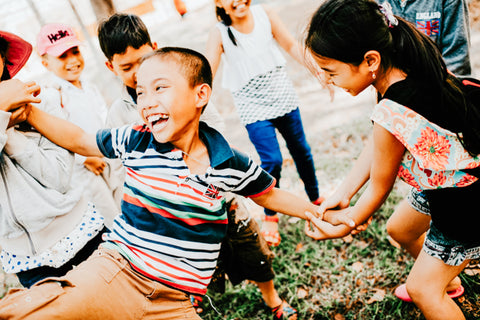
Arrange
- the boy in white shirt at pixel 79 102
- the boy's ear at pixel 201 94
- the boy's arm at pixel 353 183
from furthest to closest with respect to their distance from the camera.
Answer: the boy in white shirt at pixel 79 102
the boy's arm at pixel 353 183
the boy's ear at pixel 201 94

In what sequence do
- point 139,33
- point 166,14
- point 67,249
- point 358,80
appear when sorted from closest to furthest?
point 358,80
point 67,249
point 139,33
point 166,14

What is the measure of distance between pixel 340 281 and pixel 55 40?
341 cm

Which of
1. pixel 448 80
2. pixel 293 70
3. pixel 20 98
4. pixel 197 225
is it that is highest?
pixel 20 98

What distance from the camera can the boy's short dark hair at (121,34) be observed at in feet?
8.04

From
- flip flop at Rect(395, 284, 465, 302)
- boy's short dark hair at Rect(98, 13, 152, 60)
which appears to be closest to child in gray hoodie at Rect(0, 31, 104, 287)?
boy's short dark hair at Rect(98, 13, 152, 60)

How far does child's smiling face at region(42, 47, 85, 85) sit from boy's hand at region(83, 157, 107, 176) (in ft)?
3.48

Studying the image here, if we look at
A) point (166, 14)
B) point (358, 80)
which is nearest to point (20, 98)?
point (358, 80)

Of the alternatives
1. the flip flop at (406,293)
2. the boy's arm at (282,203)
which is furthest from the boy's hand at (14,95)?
the flip flop at (406,293)

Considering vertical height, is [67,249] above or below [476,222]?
above

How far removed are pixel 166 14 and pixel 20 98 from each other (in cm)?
2076

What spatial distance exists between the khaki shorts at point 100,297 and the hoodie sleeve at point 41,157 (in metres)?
0.61

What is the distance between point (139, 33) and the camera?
98.6 inches

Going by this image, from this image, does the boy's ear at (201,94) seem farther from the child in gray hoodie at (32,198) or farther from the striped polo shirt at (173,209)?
the child in gray hoodie at (32,198)

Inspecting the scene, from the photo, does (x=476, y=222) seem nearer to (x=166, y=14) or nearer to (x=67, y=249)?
(x=67, y=249)
